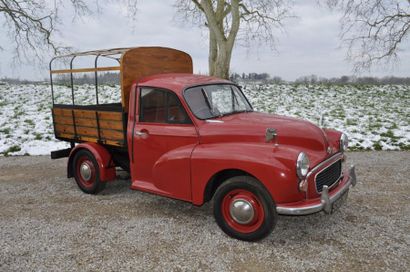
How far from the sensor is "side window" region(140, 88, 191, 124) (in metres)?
4.40

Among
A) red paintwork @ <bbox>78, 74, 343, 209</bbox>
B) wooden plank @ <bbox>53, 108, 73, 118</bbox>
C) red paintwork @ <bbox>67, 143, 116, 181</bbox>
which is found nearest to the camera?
red paintwork @ <bbox>78, 74, 343, 209</bbox>

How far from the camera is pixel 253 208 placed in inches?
147

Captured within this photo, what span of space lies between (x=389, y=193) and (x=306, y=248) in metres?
2.55

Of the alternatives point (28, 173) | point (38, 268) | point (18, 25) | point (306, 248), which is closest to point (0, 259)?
point (38, 268)

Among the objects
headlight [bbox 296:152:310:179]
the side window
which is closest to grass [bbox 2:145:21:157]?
the side window

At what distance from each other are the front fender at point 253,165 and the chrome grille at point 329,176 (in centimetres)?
35

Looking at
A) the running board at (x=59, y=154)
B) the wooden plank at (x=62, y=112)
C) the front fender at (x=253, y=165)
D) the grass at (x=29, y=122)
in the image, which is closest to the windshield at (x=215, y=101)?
the front fender at (x=253, y=165)

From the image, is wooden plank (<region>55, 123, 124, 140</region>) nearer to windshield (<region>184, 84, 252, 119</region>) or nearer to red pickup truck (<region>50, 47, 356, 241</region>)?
red pickup truck (<region>50, 47, 356, 241</region>)

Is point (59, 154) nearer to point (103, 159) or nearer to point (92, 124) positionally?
point (92, 124)

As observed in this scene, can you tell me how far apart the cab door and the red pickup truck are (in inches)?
0.5

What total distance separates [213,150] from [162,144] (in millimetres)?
843

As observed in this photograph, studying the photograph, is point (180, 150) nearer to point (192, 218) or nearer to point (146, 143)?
point (146, 143)

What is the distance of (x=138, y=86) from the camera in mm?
4781

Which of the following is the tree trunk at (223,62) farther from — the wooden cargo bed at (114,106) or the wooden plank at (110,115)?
the wooden plank at (110,115)
